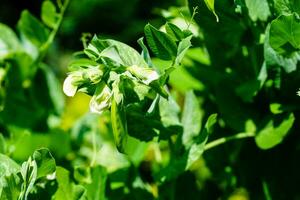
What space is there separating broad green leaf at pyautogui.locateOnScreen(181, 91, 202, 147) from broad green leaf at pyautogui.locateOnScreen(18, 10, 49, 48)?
310mm

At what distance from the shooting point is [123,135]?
57 cm

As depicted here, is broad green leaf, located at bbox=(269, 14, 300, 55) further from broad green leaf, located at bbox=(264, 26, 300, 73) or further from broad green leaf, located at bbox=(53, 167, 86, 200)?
broad green leaf, located at bbox=(53, 167, 86, 200)

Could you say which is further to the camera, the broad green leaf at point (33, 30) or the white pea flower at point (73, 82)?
the broad green leaf at point (33, 30)

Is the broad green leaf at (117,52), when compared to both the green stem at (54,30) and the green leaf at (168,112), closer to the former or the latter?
the green leaf at (168,112)

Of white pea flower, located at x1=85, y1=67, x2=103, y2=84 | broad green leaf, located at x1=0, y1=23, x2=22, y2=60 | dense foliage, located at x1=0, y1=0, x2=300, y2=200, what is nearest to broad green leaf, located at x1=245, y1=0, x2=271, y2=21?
dense foliage, located at x1=0, y1=0, x2=300, y2=200

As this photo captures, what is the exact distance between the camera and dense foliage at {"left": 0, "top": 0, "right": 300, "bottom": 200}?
2.00 ft

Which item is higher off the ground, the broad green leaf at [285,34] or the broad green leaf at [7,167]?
the broad green leaf at [285,34]

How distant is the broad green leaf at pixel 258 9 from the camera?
26.9 inches

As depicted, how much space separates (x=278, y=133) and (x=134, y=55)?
24 cm

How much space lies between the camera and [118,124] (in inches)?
21.9

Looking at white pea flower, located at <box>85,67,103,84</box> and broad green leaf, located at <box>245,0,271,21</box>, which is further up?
broad green leaf, located at <box>245,0,271,21</box>

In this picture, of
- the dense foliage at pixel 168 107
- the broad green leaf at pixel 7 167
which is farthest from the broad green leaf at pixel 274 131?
the broad green leaf at pixel 7 167

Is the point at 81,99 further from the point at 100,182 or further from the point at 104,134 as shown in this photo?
the point at 100,182

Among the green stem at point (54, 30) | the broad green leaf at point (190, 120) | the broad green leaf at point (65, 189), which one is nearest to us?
the broad green leaf at point (65, 189)
